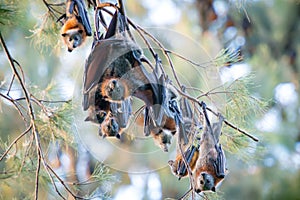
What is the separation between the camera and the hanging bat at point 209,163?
711 millimetres

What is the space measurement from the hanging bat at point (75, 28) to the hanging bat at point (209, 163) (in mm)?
188

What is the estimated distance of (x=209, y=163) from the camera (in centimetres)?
72

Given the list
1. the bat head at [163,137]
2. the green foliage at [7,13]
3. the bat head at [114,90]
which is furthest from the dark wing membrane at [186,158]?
the green foliage at [7,13]

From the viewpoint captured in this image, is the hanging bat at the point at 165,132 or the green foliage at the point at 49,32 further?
the green foliage at the point at 49,32

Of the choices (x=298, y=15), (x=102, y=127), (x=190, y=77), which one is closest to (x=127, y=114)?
(x=102, y=127)

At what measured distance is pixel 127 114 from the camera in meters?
0.69

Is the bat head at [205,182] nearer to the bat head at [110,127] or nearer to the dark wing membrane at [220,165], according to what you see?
the dark wing membrane at [220,165]

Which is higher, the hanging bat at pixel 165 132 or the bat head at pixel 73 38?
the bat head at pixel 73 38

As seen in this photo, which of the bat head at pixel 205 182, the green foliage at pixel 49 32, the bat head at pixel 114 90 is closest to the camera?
the bat head at pixel 114 90

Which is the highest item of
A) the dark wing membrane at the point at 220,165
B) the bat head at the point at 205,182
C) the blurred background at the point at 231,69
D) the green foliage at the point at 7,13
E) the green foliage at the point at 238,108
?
the blurred background at the point at 231,69

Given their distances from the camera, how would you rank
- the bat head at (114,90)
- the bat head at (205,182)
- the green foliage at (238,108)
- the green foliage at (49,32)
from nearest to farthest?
the bat head at (114,90) < the bat head at (205,182) < the green foliage at (238,108) < the green foliage at (49,32)

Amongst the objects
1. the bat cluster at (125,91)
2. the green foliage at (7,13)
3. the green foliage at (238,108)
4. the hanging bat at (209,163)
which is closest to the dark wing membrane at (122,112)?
the bat cluster at (125,91)

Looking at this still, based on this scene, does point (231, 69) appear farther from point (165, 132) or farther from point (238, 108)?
point (165, 132)

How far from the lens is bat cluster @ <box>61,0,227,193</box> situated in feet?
2.05
